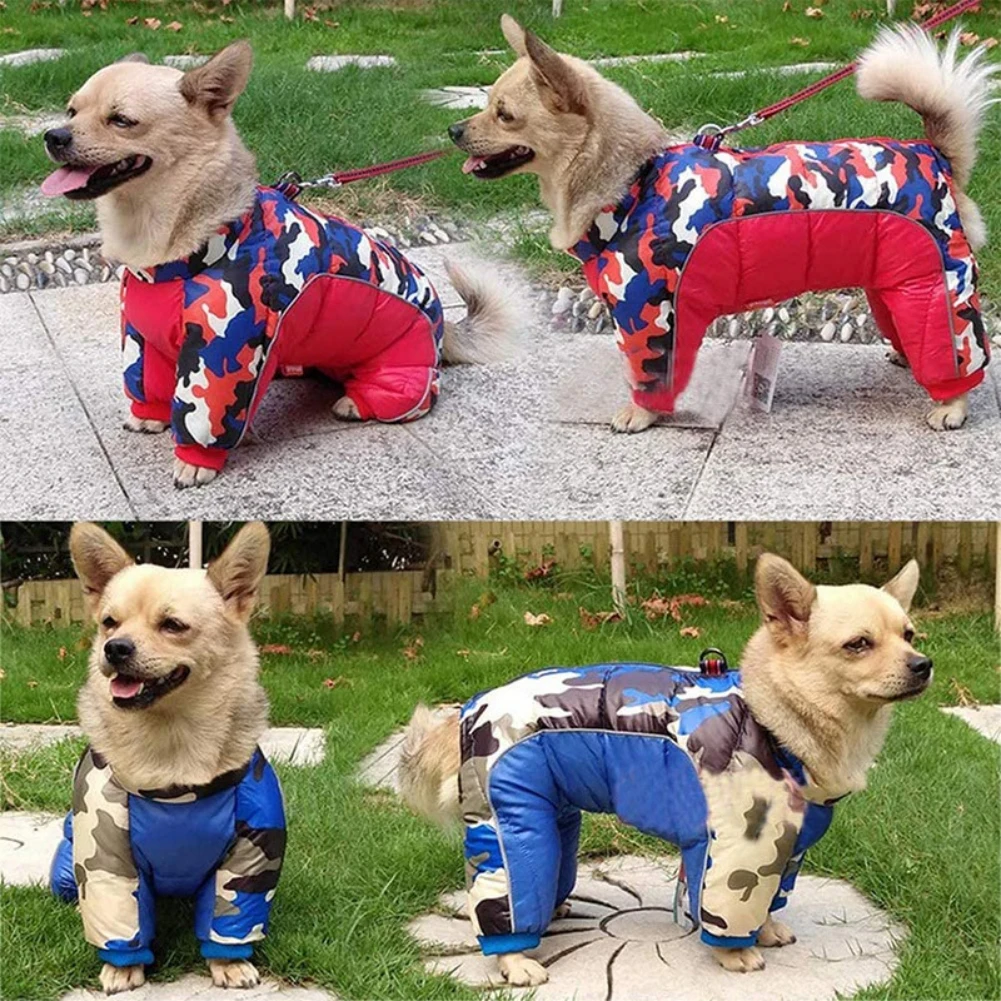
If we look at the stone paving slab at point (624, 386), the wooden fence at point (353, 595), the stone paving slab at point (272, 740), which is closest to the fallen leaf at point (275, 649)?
the wooden fence at point (353, 595)

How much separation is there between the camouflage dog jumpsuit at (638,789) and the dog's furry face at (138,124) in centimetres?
174

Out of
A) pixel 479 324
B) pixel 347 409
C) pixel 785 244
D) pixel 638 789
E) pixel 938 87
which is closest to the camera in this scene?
pixel 638 789

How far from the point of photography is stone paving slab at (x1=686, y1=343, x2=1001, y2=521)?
13.4ft

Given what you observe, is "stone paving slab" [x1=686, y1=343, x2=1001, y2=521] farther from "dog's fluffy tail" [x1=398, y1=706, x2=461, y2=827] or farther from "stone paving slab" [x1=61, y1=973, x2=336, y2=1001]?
"stone paving slab" [x1=61, y1=973, x2=336, y2=1001]

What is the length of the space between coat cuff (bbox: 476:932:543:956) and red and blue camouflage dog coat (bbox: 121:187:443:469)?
1.67m

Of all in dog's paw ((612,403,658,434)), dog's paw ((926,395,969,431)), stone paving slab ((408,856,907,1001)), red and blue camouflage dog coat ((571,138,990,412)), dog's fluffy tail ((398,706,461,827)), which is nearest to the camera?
stone paving slab ((408,856,907,1001))

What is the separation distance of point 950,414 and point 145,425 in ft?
8.06

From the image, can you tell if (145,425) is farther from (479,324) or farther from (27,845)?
(27,845)

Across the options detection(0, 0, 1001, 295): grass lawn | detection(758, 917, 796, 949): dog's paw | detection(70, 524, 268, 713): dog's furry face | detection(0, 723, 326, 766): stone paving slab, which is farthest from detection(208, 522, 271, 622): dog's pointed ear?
detection(0, 0, 1001, 295): grass lawn

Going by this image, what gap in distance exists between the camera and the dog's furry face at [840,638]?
2.89m

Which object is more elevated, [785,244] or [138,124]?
[138,124]

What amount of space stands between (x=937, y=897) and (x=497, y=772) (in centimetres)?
117

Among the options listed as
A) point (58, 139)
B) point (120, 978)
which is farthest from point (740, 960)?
point (58, 139)

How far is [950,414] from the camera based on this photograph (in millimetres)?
4316
